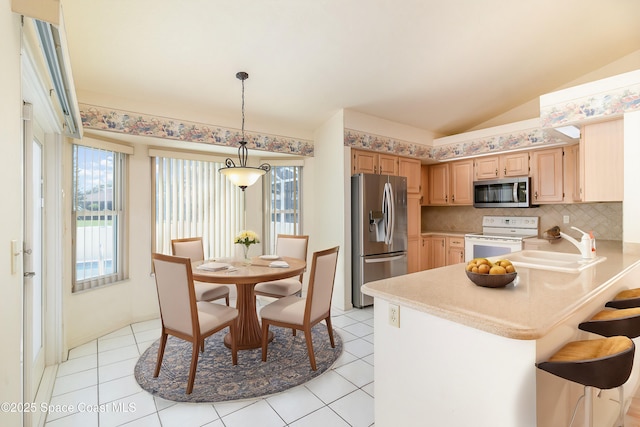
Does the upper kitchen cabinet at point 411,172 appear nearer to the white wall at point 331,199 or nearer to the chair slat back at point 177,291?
the white wall at point 331,199

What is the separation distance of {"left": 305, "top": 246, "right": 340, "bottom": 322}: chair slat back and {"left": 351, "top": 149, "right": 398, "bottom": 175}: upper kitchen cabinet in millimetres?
1794

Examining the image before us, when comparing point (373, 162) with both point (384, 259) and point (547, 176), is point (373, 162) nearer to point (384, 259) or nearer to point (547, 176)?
point (384, 259)

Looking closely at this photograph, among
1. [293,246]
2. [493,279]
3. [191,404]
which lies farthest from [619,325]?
[293,246]

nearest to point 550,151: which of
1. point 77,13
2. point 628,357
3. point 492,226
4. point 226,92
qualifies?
point 492,226

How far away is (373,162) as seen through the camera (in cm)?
429

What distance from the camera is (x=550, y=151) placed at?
4.06m

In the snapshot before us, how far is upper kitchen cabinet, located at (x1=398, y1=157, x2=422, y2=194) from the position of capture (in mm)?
4652

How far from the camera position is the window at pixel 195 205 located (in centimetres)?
375

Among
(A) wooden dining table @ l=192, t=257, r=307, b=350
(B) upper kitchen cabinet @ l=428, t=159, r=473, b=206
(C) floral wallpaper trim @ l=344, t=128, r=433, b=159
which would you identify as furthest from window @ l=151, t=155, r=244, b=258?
(B) upper kitchen cabinet @ l=428, t=159, r=473, b=206

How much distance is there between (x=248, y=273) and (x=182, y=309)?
571 millimetres

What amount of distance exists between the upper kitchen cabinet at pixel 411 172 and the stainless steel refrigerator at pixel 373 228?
17.3 inches

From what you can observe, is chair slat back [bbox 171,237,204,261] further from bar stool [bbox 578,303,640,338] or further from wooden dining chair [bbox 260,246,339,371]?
bar stool [bbox 578,303,640,338]

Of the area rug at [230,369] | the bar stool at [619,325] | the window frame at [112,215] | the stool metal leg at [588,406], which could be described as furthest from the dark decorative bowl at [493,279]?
the window frame at [112,215]

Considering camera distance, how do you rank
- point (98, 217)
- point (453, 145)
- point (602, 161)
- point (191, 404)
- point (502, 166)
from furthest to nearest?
1. point (453, 145)
2. point (502, 166)
3. point (98, 217)
4. point (602, 161)
5. point (191, 404)
